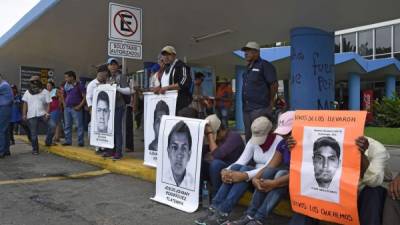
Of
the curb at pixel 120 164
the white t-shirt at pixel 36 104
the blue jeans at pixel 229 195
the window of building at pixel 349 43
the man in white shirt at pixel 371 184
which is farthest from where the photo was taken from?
the window of building at pixel 349 43

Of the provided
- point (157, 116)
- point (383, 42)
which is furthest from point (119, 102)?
point (383, 42)

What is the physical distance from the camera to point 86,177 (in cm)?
755

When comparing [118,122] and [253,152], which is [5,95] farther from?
[253,152]

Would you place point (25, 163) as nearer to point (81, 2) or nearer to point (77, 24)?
point (81, 2)

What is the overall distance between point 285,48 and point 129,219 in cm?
1705

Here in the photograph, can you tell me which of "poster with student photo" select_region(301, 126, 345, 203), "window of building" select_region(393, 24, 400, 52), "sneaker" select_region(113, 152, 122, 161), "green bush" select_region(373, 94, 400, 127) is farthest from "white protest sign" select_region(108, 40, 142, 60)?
"window of building" select_region(393, 24, 400, 52)

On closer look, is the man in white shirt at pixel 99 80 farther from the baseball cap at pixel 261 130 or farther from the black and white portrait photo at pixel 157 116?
the baseball cap at pixel 261 130

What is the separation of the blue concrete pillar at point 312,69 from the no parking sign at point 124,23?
9.95 feet

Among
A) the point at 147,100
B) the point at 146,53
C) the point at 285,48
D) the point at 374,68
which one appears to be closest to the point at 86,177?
the point at 147,100

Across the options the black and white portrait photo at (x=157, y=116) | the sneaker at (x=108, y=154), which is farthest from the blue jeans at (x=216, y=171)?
the sneaker at (x=108, y=154)

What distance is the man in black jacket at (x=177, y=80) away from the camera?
6.66 meters

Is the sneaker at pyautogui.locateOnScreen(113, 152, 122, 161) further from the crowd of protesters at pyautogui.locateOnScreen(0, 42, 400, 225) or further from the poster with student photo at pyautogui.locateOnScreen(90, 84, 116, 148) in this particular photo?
the poster with student photo at pyautogui.locateOnScreen(90, 84, 116, 148)

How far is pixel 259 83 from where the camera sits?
612 cm

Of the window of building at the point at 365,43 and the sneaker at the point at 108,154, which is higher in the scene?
the window of building at the point at 365,43
